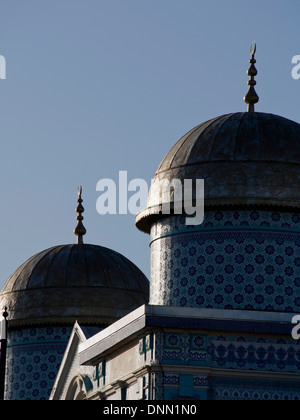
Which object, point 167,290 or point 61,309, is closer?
point 167,290

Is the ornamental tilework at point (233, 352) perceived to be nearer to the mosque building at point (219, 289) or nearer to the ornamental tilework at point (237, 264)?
the mosque building at point (219, 289)

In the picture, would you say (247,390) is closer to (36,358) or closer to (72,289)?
(72,289)

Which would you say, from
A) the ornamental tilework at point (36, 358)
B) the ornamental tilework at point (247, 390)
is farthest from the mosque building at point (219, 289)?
the ornamental tilework at point (36, 358)

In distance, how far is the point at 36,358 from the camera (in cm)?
3002

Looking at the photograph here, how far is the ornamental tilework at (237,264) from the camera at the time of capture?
75.8 ft

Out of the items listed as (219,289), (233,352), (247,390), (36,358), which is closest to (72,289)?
(36,358)

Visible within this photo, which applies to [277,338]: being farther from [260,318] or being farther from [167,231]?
[167,231]

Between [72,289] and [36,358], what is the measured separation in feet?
5.30

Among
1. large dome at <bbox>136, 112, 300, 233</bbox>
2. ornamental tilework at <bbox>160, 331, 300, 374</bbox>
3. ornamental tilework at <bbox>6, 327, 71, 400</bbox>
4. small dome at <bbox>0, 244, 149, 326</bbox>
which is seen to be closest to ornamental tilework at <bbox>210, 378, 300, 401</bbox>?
ornamental tilework at <bbox>160, 331, 300, 374</bbox>
